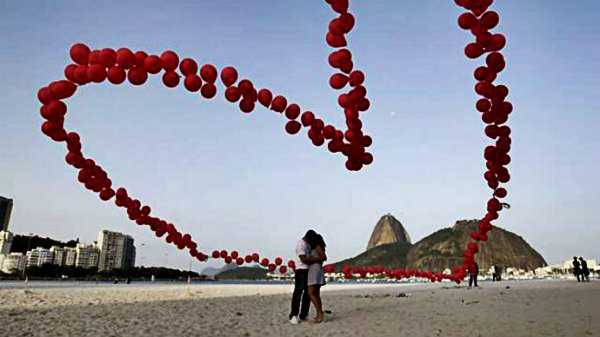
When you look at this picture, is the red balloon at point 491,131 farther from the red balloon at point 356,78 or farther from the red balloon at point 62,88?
the red balloon at point 62,88

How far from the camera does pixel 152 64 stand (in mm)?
5262

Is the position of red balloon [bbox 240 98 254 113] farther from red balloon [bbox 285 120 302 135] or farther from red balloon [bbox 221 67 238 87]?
red balloon [bbox 285 120 302 135]

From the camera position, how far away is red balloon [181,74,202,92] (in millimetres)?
5633

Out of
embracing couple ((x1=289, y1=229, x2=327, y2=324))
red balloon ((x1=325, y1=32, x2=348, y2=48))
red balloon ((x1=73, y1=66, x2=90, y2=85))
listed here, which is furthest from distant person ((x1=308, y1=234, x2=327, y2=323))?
red balloon ((x1=73, y1=66, x2=90, y2=85))

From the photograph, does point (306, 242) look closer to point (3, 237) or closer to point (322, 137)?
point (322, 137)

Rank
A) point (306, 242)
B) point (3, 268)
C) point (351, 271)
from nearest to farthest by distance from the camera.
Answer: point (306, 242), point (351, 271), point (3, 268)

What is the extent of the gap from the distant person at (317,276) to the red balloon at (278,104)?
2.67 meters

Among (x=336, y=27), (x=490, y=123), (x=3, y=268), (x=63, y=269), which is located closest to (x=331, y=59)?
(x=336, y=27)

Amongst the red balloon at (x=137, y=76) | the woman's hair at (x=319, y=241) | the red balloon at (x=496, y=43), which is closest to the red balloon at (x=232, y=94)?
the red balloon at (x=137, y=76)

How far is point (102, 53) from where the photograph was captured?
5051mm

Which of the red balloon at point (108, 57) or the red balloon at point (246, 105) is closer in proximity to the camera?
the red balloon at point (108, 57)

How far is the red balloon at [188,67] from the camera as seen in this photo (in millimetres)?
5574

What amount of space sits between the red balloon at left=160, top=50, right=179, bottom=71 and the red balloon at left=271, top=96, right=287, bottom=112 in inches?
65.2

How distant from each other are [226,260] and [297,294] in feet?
13.4
